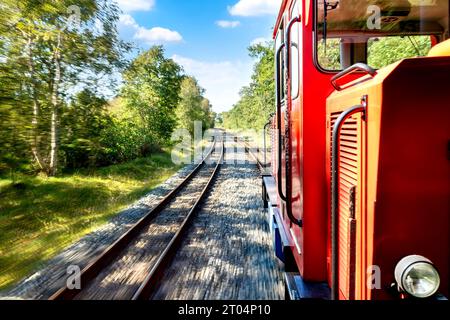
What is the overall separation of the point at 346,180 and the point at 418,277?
77cm

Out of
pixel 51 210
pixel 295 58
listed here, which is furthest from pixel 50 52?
pixel 51 210

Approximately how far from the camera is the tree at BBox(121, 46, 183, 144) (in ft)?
64.0

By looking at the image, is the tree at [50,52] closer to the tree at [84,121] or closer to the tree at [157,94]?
the tree at [84,121]

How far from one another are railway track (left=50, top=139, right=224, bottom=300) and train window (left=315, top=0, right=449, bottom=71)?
360cm

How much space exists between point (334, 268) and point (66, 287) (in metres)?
3.82

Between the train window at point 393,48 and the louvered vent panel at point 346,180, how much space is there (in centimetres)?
82

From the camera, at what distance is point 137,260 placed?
523 centimetres

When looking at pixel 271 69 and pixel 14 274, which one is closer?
pixel 14 274

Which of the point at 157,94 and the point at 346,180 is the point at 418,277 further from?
the point at 157,94

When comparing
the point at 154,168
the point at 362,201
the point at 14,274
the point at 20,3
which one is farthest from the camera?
the point at 154,168

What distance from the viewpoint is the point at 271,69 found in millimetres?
25281
